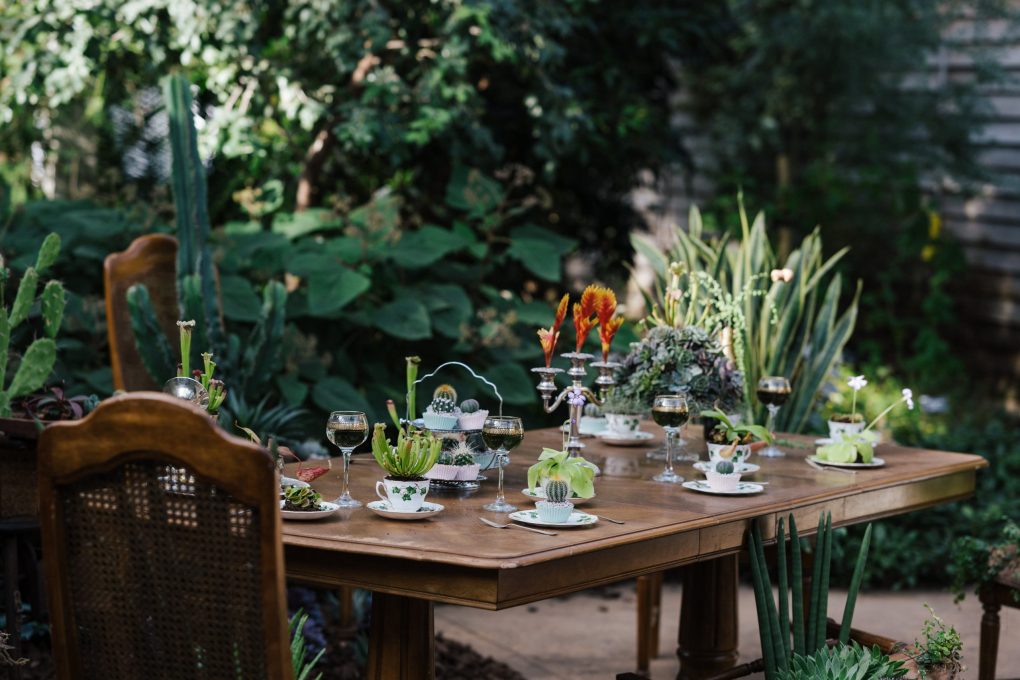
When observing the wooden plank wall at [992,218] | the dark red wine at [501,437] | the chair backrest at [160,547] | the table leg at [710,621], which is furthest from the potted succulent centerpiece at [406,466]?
the wooden plank wall at [992,218]

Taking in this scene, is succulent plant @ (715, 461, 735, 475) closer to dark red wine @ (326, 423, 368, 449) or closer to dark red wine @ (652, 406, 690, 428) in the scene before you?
dark red wine @ (652, 406, 690, 428)

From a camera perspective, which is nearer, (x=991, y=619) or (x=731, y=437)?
(x=731, y=437)

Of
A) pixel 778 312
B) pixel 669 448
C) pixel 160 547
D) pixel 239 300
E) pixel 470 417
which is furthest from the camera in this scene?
pixel 239 300

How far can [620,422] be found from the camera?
3.83 m

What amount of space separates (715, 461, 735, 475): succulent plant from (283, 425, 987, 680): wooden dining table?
62mm

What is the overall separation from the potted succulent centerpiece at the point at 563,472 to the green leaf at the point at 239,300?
9.07 ft

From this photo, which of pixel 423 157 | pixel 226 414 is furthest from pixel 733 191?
pixel 226 414

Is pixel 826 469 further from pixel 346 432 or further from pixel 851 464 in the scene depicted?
pixel 346 432

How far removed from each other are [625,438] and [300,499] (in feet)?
4.65

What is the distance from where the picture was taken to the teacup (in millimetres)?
2639

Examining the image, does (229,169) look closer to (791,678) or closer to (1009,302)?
(791,678)

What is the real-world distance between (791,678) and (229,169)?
4.40 meters

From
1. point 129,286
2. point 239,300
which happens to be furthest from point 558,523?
point 239,300

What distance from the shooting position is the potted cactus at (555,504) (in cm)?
263
